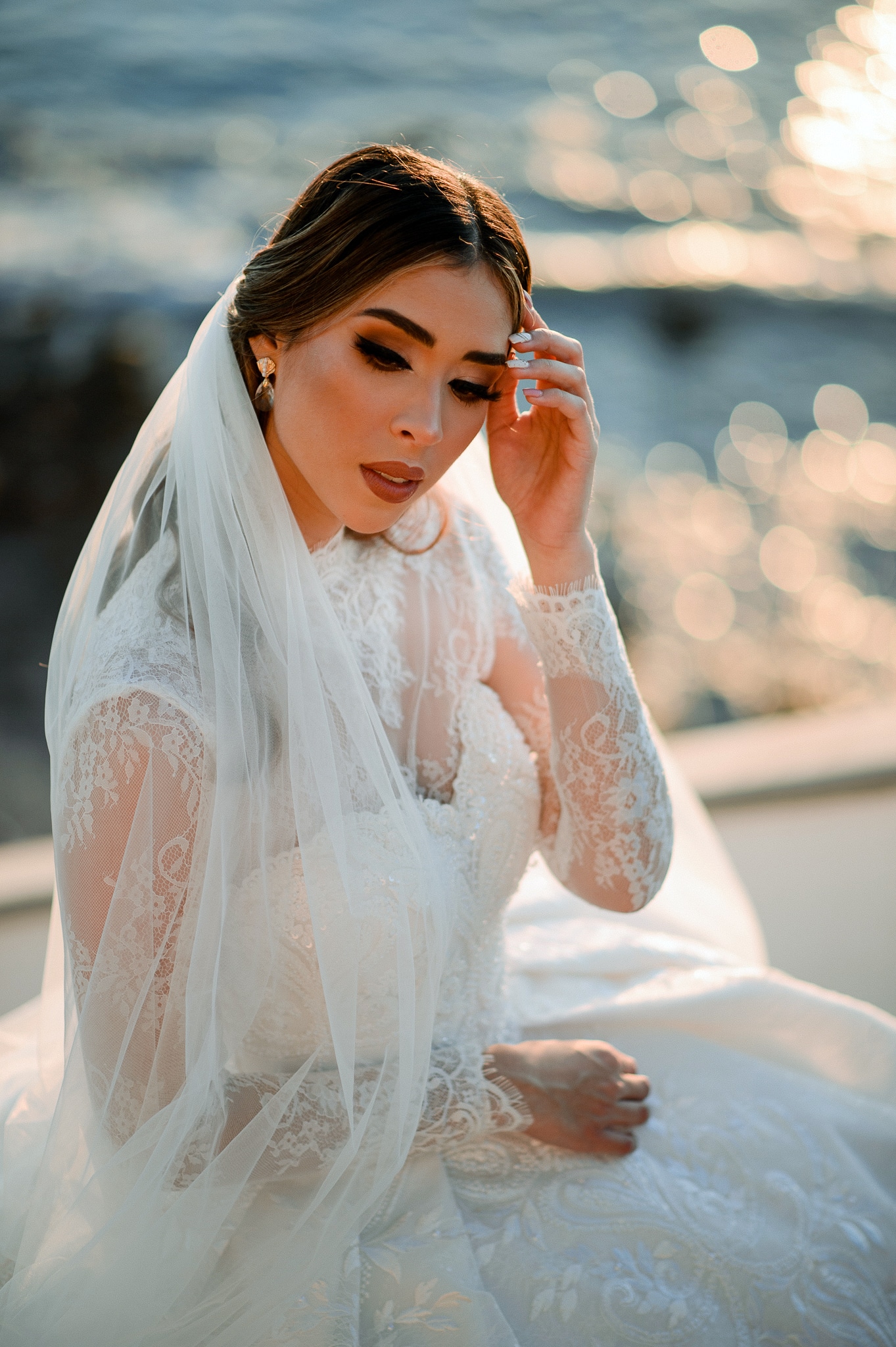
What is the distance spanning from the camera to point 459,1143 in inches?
55.2

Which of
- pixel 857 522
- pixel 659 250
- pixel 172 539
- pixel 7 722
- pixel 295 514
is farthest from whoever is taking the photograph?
pixel 659 250

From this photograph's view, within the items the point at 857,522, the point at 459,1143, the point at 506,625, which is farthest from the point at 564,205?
the point at 459,1143

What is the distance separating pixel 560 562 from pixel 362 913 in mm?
609

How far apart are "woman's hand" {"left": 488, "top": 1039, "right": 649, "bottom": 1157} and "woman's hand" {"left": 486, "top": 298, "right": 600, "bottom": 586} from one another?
29.1 inches

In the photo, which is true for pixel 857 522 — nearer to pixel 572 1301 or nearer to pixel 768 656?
pixel 768 656

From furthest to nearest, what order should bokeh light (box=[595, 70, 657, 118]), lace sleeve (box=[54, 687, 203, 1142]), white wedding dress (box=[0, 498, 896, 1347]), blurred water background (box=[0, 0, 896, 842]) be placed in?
bokeh light (box=[595, 70, 657, 118]) → blurred water background (box=[0, 0, 896, 842]) → white wedding dress (box=[0, 498, 896, 1347]) → lace sleeve (box=[54, 687, 203, 1142])

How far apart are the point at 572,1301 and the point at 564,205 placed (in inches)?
393

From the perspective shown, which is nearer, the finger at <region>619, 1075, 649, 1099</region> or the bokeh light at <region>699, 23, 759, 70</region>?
the finger at <region>619, 1075, 649, 1099</region>

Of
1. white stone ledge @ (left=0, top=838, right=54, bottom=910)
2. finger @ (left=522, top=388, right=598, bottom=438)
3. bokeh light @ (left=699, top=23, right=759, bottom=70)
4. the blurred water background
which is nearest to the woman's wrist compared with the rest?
finger @ (left=522, top=388, right=598, bottom=438)

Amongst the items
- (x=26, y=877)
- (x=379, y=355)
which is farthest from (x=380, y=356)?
(x=26, y=877)

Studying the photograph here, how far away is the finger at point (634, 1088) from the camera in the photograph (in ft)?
4.87

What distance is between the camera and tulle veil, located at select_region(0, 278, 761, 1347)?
115cm

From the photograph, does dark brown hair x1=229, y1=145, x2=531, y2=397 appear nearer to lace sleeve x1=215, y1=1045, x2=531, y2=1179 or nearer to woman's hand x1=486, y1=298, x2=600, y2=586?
woman's hand x1=486, y1=298, x2=600, y2=586

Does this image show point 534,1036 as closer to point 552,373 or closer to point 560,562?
point 560,562
